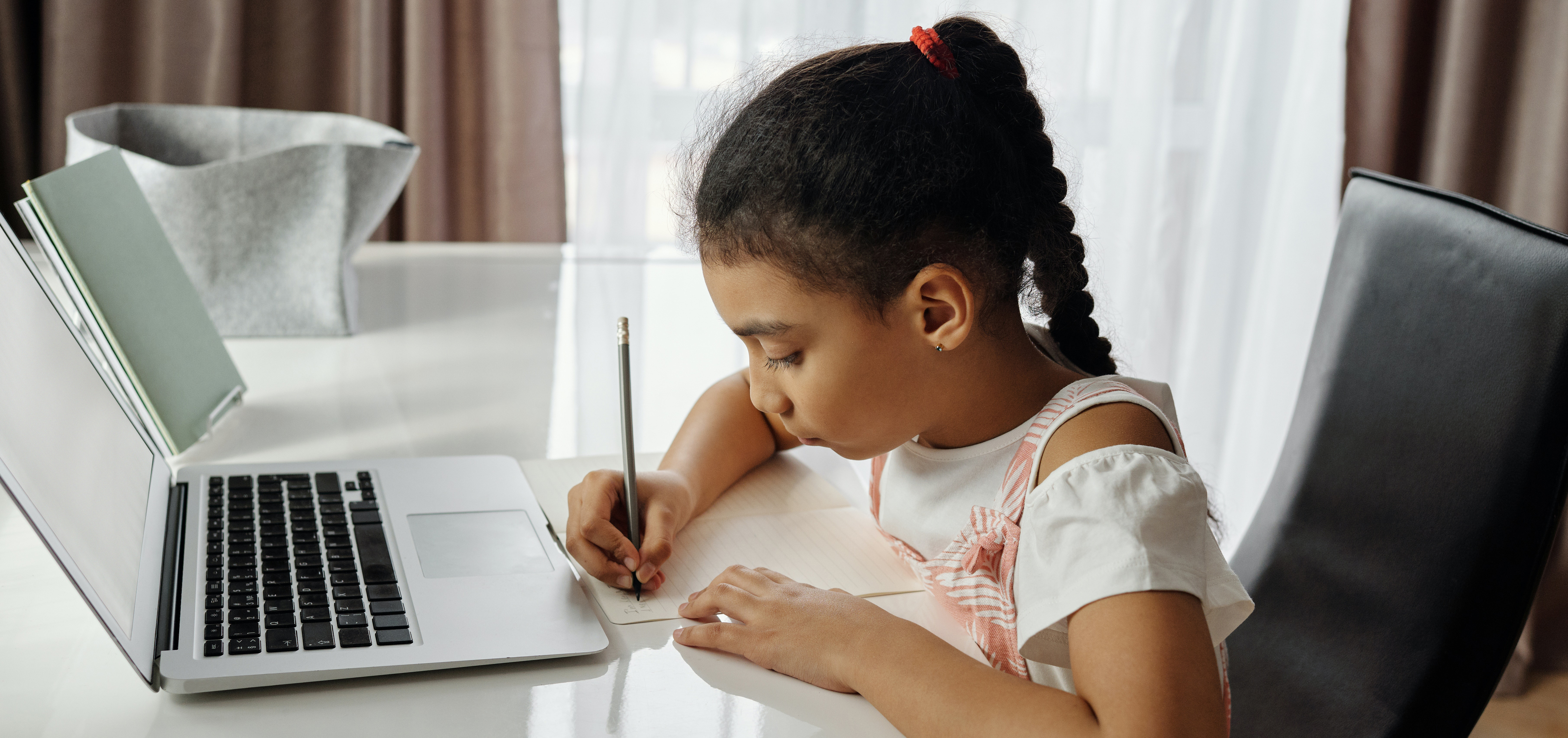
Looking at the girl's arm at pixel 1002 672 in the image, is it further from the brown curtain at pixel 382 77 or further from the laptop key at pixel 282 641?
the brown curtain at pixel 382 77

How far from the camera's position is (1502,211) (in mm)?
717

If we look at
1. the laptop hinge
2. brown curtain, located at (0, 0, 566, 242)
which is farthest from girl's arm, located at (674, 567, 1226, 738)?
brown curtain, located at (0, 0, 566, 242)

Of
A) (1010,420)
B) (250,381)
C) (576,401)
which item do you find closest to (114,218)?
(250,381)

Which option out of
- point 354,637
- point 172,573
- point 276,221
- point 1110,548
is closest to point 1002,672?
point 1110,548

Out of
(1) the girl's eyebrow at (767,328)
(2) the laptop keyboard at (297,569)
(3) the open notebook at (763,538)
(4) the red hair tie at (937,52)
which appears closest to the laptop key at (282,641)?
(2) the laptop keyboard at (297,569)

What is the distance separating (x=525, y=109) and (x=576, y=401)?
115 cm

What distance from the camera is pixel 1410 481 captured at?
77cm

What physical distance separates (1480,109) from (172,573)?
7.86ft

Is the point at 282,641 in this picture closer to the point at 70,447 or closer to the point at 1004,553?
the point at 70,447

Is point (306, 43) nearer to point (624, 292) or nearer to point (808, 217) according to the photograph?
point (624, 292)

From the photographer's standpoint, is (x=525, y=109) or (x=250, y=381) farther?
(x=525, y=109)

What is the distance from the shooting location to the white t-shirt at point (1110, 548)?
543mm

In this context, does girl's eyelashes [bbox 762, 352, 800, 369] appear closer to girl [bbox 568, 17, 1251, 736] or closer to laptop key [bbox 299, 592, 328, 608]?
girl [bbox 568, 17, 1251, 736]

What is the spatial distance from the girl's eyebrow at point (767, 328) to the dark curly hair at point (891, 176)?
0.03 meters
